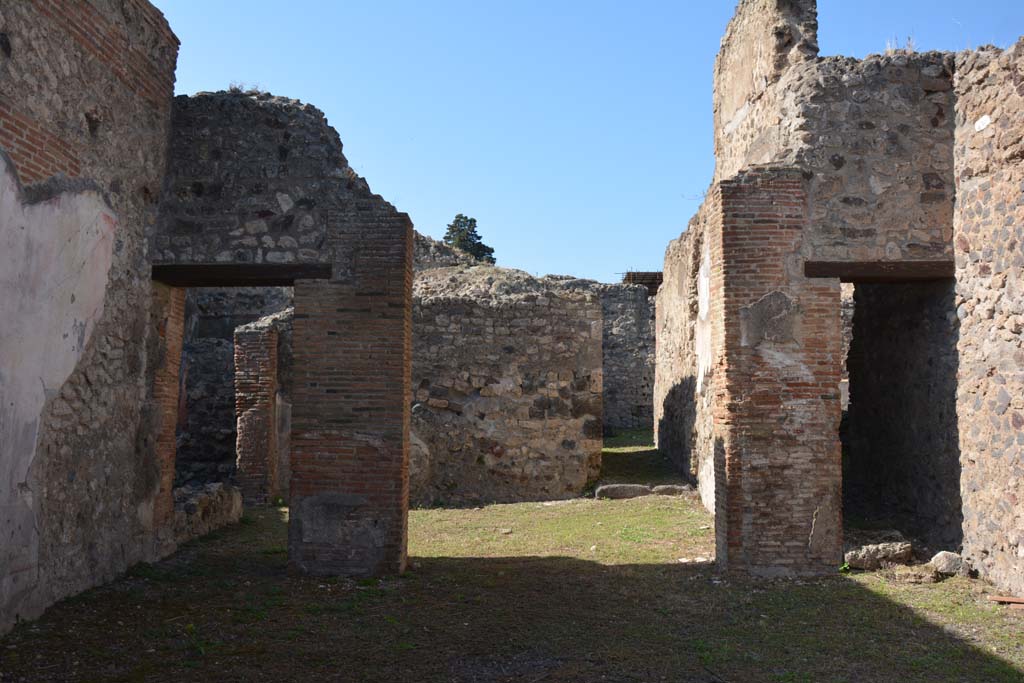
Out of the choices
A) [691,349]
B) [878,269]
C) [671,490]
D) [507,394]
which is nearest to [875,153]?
[878,269]

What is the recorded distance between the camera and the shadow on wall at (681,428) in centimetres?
1179

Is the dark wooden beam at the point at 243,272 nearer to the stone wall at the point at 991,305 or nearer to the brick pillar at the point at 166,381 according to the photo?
the brick pillar at the point at 166,381

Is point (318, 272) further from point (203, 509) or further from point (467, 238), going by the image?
point (467, 238)

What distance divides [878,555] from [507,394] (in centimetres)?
569

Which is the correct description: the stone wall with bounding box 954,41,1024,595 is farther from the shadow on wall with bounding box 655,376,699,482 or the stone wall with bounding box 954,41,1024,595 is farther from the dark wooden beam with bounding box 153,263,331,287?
the dark wooden beam with bounding box 153,263,331,287

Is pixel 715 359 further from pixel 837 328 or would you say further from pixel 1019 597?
pixel 1019 597

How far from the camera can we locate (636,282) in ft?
78.9

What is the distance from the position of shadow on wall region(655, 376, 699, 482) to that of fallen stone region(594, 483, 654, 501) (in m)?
0.80

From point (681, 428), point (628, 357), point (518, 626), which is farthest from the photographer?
point (628, 357)

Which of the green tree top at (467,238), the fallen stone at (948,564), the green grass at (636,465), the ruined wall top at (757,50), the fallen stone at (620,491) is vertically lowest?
the fallen stone at (948,564)

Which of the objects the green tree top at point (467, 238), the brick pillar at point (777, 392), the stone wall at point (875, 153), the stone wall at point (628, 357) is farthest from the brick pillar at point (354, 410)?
the green tree top at point (467, 238)

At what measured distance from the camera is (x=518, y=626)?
578 cm

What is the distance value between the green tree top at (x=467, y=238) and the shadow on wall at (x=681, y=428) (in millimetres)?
20611

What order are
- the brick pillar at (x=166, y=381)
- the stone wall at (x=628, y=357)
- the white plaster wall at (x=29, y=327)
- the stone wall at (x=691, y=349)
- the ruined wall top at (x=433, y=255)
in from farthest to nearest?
the stone wall at (x=628, y=357), the ruined wall top at (x=433, y=255), the stone wall at (x=691, y=349), the brick pillar at (x=166, y=381), the white plaster wall at (x=29, y=327)
